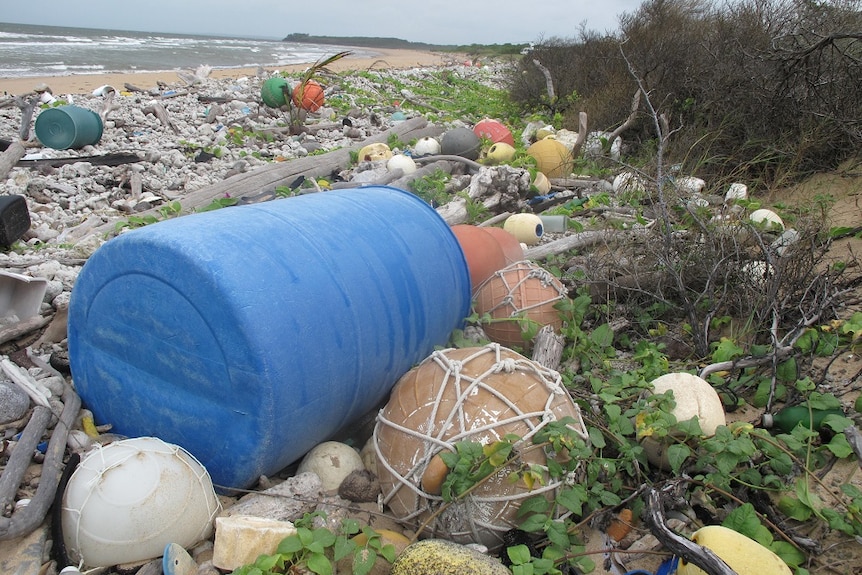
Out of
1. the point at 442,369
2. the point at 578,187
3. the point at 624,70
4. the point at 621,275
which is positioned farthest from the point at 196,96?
the point at 442,369

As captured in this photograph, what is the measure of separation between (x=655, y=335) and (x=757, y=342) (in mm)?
545

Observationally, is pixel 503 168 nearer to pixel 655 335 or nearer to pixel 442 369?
pixel 655 335

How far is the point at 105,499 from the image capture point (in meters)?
2.07

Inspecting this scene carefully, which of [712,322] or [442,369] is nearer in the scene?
[442,369]

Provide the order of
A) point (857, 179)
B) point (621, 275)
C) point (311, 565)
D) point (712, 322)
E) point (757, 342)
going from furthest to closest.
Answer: point (857, 179)
point (621, 275)
point (712, 322)
point (757, 342)
point (311, 565)

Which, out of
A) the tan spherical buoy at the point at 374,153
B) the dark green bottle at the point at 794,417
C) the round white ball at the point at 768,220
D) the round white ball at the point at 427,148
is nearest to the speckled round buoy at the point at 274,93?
the round white ball at the point at 427,148

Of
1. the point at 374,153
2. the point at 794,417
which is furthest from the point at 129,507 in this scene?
the point at 374,153

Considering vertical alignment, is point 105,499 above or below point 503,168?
below

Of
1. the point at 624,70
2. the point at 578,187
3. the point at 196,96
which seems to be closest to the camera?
the point at 578,187

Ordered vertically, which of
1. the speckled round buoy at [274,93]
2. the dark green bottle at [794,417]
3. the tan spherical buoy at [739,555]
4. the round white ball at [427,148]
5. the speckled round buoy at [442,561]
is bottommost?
the speckled round buoy at [442,561]

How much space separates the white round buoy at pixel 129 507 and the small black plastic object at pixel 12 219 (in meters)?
3.42

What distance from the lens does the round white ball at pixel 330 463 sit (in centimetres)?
245

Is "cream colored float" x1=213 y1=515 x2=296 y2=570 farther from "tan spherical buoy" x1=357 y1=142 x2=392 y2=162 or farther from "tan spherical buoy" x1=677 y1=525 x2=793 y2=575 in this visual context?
"tan spherical buoy" x1=357 y1=142 x2=392 y2=162

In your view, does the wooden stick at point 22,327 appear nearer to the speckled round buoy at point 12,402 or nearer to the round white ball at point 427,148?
the speckled round buoy at point 12,402
